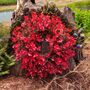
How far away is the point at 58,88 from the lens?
7.04 metres

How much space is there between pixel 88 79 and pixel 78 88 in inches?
11.7

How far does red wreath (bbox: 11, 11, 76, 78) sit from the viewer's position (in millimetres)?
6980

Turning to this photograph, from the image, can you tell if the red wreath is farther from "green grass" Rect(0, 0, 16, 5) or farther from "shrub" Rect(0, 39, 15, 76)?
"green grass" Rect(0, 0, 16, 5)

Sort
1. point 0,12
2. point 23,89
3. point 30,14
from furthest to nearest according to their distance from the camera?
point 0,12 < point 30,14 < point 23,89

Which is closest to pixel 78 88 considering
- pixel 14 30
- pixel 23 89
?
pixel 23 89

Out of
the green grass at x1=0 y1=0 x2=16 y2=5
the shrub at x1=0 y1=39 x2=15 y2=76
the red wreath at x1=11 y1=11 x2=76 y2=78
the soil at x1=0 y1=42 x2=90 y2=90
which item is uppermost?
the red wreath at x1=11 y1=11 x2=76 y2=78

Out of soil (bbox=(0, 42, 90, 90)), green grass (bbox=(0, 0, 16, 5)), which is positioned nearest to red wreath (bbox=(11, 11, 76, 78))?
soil (bbox=(0, 42, 90, 90))

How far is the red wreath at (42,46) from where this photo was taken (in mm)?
6980

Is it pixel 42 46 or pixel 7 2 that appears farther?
pixel 7 2

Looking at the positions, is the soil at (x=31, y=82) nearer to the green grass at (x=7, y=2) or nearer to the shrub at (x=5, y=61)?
the shrub at (x=5, y=61)

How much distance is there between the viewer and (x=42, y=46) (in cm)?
712

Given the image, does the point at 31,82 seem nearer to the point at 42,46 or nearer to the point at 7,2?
the point at 42,46

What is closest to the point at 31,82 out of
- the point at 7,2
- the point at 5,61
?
the point at 5,61

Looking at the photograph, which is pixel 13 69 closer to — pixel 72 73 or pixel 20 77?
pixel 20 77
